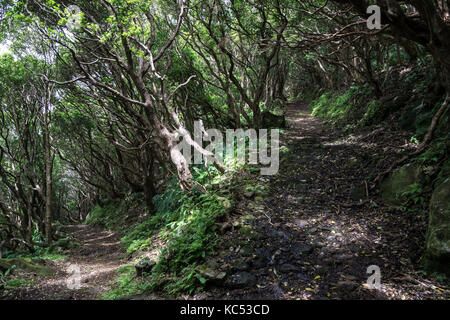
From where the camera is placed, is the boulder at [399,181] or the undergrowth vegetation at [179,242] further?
the boulder at [399,181]

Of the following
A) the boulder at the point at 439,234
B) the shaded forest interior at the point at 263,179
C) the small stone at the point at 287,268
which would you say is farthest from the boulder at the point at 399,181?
the small stone at the point at 287,268

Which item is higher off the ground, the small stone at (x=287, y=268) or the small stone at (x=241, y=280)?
the small stone at (x=287, y=268)

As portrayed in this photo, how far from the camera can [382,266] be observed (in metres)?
3.32

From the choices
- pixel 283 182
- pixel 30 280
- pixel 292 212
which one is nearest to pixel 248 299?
pixel 292 212

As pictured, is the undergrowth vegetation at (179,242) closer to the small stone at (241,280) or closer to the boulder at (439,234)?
the small stone at (241,280)

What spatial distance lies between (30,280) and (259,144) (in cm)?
752

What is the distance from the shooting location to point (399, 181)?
15.1 feet

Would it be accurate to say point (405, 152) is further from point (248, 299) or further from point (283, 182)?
point (248, 299)

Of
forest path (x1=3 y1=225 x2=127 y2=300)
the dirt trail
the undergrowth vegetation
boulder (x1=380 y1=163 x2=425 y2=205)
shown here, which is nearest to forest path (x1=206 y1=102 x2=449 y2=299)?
the dirt trail

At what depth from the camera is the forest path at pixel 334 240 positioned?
3074 millimetres

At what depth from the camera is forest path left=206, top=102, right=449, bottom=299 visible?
307 cm

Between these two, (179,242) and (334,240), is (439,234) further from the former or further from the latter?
(179,242)

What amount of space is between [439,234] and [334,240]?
142cm

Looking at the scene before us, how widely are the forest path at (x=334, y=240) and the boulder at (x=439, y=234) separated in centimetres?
23
